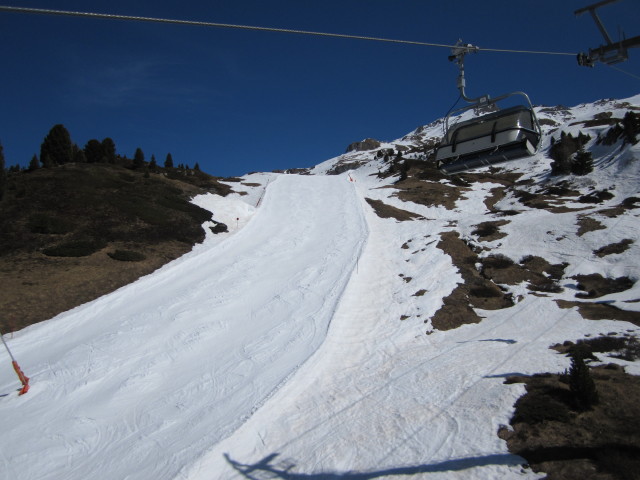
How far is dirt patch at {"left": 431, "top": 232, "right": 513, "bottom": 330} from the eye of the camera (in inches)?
698

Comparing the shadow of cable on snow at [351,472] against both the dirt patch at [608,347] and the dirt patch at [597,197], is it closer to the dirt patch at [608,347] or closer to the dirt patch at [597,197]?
the dirt patch at [608,347]

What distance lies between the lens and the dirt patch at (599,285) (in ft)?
61.4

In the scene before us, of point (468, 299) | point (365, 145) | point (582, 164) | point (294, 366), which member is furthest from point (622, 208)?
point (365, 145)

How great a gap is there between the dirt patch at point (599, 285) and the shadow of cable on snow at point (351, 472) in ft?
44.8

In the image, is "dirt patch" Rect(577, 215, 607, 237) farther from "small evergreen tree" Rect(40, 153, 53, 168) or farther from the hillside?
"small evergreen tree" Rect(40, 153, 53, 168)

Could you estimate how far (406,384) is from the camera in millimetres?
12336

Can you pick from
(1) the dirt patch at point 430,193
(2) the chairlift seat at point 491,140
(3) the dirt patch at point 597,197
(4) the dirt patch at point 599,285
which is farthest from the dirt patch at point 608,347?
(1) the dirt patch at point 430,193

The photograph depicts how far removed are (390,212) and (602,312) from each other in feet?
76.2

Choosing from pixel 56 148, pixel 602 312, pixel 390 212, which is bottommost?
pixel 602 312

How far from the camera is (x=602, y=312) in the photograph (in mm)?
16234

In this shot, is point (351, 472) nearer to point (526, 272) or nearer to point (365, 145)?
point (526, 272)

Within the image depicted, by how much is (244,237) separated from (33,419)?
2084 centimetres

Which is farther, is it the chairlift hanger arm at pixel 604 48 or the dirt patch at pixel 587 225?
the dirt patch at pixel 587 225

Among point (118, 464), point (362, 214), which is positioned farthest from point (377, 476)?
point (362, 214)
